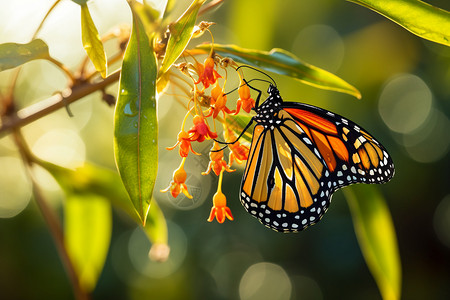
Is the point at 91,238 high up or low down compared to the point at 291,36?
down

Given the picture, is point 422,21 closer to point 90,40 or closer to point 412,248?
point 90,40

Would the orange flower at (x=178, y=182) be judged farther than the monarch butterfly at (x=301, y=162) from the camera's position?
No

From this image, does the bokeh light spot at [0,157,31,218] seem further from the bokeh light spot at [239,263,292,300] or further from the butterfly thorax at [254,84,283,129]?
the butterfly thorax at [254,84,283,129]

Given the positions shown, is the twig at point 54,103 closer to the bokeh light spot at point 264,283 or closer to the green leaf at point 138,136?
the green leaf at point 138,136

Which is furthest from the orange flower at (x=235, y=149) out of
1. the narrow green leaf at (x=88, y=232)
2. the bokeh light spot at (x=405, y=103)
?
the bokeh light spot at (x=405, y=103)

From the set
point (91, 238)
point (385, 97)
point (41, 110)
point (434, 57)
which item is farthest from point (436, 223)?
point (41, 110)

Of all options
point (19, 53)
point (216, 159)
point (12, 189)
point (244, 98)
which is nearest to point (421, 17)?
point (244, 98)
